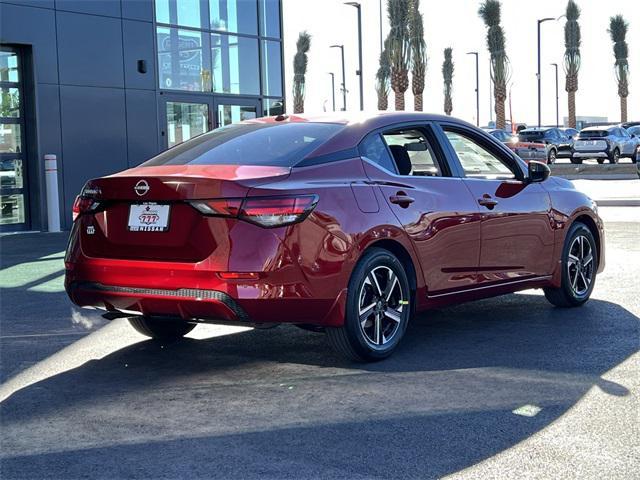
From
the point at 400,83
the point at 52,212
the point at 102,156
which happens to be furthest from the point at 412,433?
the point at 400,83

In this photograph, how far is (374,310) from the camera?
6.18 metres

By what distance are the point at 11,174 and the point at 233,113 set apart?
5835mm

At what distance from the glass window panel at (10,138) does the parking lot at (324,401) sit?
409 inches

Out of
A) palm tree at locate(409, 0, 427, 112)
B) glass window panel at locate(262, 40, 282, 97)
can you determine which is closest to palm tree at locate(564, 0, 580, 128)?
palm tree at locate(409, 0, 427, 112)

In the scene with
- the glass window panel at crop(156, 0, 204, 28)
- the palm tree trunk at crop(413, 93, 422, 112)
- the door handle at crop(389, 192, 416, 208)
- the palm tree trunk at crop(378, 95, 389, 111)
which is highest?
the palm tree trunk at crop(378, 95, 389, 111)

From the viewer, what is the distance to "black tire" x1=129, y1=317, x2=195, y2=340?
6914 millimetres

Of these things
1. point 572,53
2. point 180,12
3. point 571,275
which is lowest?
point 571,275

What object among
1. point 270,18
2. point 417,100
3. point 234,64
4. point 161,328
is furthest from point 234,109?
point 417,100

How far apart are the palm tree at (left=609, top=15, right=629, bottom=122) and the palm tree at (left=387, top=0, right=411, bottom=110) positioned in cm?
2947

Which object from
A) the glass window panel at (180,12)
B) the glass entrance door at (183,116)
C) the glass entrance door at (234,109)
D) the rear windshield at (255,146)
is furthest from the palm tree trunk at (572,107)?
the rear windshield at (255,146)

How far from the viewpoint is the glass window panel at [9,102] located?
17609 millimetres

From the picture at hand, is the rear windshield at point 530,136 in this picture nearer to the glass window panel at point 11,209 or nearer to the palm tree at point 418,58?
the palm tree at point 418,58

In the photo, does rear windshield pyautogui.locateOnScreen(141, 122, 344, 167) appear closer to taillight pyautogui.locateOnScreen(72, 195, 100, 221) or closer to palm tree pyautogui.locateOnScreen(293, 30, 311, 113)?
taillight pyautogui.locateOnScreen(72, 195, 100, 221)

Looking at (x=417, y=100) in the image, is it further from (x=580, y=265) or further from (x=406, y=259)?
(x=406, y=259)
